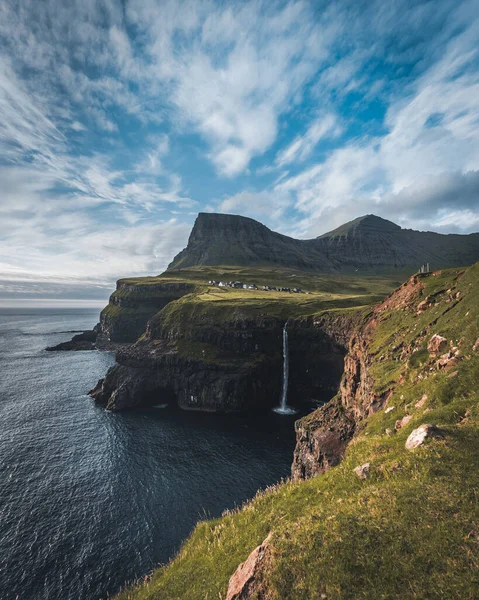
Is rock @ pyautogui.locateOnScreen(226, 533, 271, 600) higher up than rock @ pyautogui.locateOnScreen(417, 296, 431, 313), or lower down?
lower down

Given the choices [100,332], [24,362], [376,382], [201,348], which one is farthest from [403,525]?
[100,332]

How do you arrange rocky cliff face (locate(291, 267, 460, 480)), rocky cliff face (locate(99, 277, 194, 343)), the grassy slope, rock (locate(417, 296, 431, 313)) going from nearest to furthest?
the grassy slope → rocky cliff face (locate(291, 267, 460, 480)) → rock (locate(417, 296, 431, 313)) → rocky cliff face (locate(99, 277, 194, 343))

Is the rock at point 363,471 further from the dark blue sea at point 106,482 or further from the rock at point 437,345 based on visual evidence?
the dark blue sea at point 106,482

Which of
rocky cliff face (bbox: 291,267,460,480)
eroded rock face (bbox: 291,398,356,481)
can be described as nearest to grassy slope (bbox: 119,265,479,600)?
rocky cliff face (bbox: 291,267,460,480)

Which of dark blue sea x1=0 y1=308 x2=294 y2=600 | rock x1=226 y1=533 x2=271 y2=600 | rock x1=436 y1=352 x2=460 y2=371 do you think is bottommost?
dark blue sea x1=0 y1=308 x2=294 y2=600

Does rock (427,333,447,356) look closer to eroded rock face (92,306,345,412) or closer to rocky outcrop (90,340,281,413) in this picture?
eroded rock face (92,306,345,412)

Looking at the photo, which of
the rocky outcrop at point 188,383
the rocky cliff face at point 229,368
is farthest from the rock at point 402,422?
the rocky cliff face at point 229,368

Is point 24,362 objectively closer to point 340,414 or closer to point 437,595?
point 340,414

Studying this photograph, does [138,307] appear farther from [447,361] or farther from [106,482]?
[447,361]
